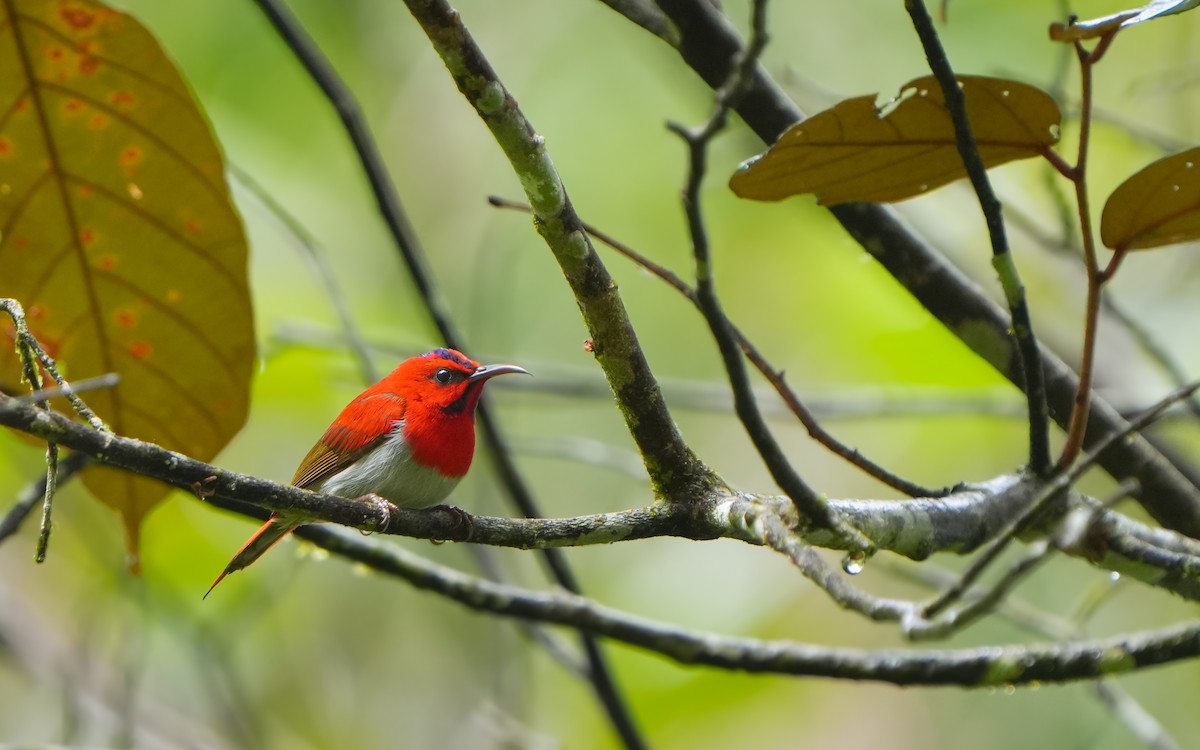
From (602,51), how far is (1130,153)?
3.25 meters

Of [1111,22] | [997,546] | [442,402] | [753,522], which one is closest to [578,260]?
[753,522]

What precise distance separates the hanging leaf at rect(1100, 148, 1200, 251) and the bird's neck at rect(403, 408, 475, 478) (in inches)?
80.0

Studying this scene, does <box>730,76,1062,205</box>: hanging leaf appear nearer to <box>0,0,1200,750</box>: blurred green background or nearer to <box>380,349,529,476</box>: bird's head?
<box>380,349,529,476</box>: bird's head

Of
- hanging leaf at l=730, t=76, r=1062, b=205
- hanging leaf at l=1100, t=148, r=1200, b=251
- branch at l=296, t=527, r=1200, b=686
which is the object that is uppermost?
hanging leaf at l=730, t=76, r=1062, b=205

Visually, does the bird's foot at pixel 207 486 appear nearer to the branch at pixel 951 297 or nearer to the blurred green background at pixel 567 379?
the branch at pixel 951 297

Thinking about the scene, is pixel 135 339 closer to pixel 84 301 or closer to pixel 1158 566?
pixel 84 301

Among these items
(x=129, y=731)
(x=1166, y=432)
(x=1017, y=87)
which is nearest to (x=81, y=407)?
(x=1017, y=87)

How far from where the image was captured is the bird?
3.41 m

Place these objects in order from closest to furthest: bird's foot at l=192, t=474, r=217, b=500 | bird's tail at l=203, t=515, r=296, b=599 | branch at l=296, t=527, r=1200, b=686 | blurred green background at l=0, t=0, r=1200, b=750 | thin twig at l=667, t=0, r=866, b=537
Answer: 1. thin twig at l=667, t=0, r=866, b=537
2. bird's foot at l=192, t=474, r=217, b=500
3. branch at l=296, t=527, r=1200, b=686
4. bird's tail at l=203, t=515, r=296, b=599
5. blurred green background at l=0, t=0, r=1200, b=750

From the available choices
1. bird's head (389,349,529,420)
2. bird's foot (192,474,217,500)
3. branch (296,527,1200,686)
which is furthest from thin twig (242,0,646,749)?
bird's foot (192,474,217,500)

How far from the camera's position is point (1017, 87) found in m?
1.91

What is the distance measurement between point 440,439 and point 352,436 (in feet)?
1.06

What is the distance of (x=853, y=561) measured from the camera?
1.84 metres

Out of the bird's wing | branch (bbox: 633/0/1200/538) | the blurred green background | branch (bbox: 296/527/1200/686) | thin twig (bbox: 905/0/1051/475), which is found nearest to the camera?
thin twig (bbox: 905/0/1051/475)
